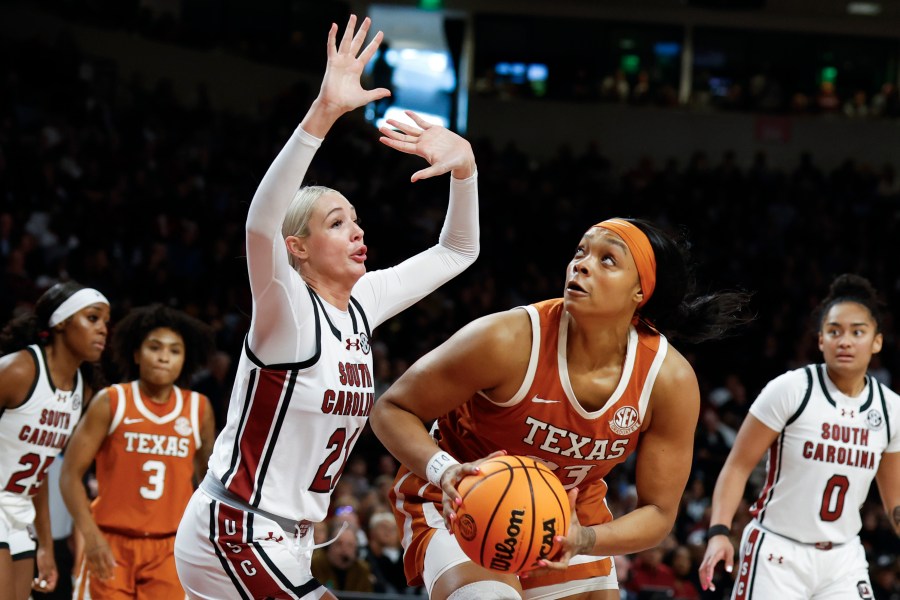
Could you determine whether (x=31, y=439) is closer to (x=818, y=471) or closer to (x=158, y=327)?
(x=158, y=327)

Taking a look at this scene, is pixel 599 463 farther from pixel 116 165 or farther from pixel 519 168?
pixel 519 168

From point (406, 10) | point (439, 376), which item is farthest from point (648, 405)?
point (406, 10)

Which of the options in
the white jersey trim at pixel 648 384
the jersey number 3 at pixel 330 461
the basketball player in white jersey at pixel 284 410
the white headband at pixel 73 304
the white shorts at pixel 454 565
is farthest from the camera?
the white headband at pixel 73 304

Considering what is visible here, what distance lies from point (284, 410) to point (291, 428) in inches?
2.3

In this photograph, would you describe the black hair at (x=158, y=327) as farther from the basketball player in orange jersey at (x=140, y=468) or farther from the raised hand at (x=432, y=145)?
the raised hand at (x=432, y=145)

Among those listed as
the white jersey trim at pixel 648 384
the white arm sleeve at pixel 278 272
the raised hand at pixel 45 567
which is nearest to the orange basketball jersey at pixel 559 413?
the white jersey trim at pixel 648 384

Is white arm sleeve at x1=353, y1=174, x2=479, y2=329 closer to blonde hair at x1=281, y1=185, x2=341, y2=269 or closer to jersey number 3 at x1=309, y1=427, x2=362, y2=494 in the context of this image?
blonde hair at x1=281, y1=185, x2=341, y2=269

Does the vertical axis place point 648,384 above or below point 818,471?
above

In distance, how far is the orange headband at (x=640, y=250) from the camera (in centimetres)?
348

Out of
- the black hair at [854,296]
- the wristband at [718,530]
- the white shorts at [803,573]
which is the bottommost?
the white shorts at [803,573]

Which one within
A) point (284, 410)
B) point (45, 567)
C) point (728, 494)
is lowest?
point (45, 567)

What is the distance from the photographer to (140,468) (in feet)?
17.2

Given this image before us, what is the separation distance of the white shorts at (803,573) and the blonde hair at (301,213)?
2.62 meters

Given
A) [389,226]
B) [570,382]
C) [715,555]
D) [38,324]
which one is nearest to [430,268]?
[570,382]
